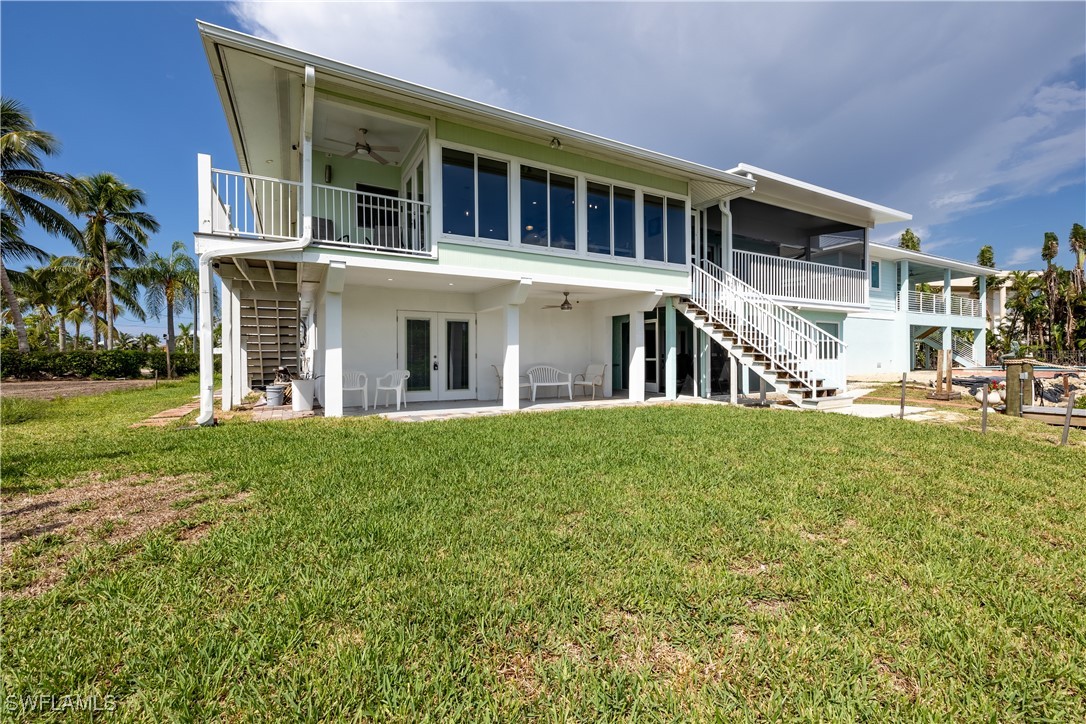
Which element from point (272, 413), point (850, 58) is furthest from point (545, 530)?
point (850, 58)

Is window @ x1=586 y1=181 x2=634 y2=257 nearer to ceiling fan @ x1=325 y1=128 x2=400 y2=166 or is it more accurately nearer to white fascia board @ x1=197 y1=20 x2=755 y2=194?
white fascia board @ x1=197 y1=20 x2=755 y2=194

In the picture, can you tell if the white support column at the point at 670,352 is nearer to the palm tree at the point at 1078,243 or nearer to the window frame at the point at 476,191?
the window frame at the point at 476,191

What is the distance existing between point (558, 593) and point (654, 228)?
10.2 meters

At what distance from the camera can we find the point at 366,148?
30.2ft

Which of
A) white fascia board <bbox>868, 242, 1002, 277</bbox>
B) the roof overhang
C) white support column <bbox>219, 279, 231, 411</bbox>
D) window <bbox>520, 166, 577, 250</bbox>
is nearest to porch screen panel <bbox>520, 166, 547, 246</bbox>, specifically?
window <bbox>520, 166, 577, 250</bbox>

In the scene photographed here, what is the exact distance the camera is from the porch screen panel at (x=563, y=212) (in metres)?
9.91

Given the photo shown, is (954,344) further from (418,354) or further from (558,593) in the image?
(558,593)

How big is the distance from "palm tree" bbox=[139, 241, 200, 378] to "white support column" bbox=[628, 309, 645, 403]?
96.1 feet

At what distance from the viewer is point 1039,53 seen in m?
12.2

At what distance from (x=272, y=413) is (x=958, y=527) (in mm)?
10253

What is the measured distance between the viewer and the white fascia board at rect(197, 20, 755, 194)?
247 inches

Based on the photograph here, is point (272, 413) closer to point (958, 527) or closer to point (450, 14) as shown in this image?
point (450, 14)

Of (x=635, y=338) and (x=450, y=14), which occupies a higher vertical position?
(x=450, y=14)

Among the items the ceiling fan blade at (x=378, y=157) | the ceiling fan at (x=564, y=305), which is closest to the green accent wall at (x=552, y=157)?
the ceiling fan blade at (x=378, y=157)
